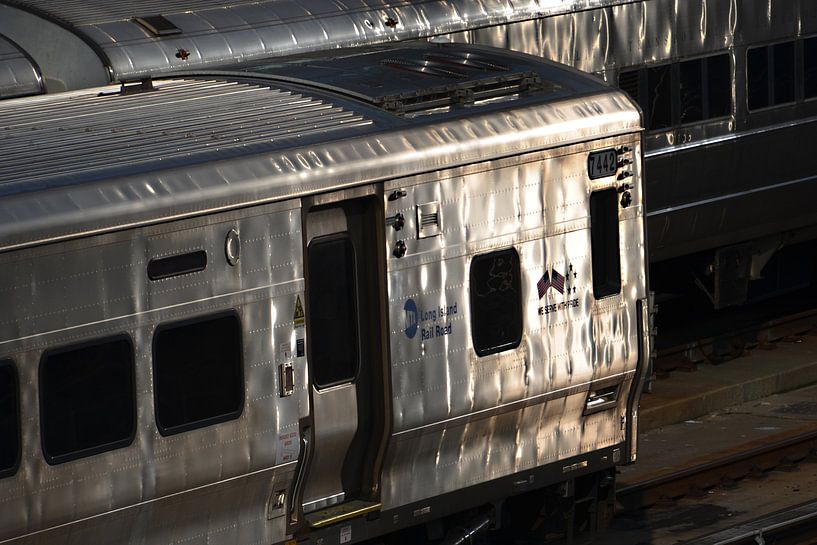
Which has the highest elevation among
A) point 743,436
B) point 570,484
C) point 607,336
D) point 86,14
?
point 86,14

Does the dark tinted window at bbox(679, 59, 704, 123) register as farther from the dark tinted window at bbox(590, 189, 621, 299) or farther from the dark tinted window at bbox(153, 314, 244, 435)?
the dark tinted window at bbox(153, 314, 244, 435)

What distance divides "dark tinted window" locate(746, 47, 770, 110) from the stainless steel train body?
0.02m

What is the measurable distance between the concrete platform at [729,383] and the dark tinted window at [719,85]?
2.37m

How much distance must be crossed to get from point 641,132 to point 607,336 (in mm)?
1306

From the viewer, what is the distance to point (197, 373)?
28.4 feet

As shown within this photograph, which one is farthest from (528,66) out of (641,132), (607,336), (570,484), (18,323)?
(18,323)

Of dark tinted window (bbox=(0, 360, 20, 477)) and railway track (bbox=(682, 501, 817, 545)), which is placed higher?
dark tinted window (bbox=(0, 360, 20, 477))

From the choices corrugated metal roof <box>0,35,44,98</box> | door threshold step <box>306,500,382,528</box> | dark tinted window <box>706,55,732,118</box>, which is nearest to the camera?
door threshold step <box>306,500,382,528</box>

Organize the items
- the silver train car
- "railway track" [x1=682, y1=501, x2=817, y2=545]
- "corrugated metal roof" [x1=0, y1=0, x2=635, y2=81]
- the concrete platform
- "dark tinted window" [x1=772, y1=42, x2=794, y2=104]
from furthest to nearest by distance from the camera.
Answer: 1. "dark tinted window" [x1=772, y1=42, x2=794, y2=104]
2. the concrete platform
3. "corrugated metal roof" [x1=0, y1=0, x2=635, y2=81]
4. "railway track" [x1=682, y1=501, x2=817, y2=545]
5. the silver train car

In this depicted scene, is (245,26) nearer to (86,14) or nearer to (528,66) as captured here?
(86,14)

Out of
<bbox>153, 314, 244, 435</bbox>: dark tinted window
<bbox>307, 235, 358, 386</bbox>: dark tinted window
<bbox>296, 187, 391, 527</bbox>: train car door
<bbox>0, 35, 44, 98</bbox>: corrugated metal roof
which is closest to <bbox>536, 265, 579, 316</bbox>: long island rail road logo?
<bbox>296, 187, 391, 527</bbox>: train car door

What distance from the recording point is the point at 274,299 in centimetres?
898

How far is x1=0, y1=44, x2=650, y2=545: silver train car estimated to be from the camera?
26.6 ft

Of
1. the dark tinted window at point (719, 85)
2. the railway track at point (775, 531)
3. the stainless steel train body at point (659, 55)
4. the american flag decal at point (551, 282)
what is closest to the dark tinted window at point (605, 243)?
the american flag decal at point (551, 282)
